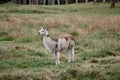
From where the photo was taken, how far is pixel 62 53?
2086cm

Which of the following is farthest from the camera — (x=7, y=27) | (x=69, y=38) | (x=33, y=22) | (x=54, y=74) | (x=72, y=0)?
(x=72, y=0)

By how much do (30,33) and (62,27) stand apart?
3.99m

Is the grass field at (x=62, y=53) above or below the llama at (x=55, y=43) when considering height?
below

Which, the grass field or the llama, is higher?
the llama

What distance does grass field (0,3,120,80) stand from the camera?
14.7 meters

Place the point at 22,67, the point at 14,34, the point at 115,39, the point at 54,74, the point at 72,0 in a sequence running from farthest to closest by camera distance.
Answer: the point at 72,0 < the point at 14,34 < the point at 115,39 < the point at 22,67 < the point at 54,74

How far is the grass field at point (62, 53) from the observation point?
14672 millimetres

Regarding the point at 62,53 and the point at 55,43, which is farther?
the point at 62,53

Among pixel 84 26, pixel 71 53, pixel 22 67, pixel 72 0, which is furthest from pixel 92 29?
pixel 72 0

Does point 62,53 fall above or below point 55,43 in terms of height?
below

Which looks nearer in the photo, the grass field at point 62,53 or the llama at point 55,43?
the grass field at point 62,53

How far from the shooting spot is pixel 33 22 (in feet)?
103

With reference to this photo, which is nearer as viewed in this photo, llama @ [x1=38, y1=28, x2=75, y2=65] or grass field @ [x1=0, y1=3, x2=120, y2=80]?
grass field @ [x1=0, y1=3, x2=120, y2=80]

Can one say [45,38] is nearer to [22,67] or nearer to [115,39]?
[22,67]
